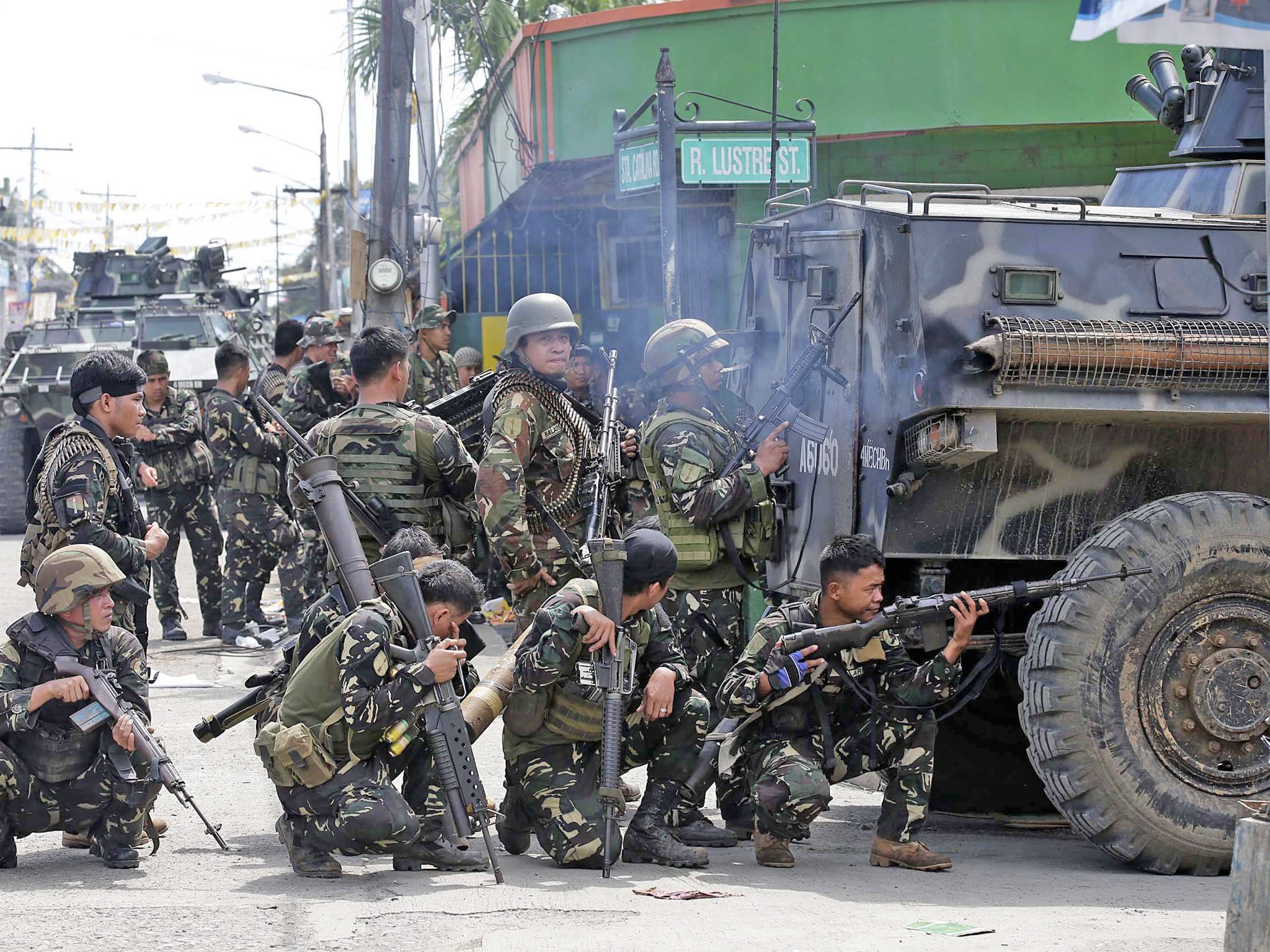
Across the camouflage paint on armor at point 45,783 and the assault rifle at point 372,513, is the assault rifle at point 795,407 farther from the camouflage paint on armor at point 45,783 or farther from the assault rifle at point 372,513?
the camouflage paint on armor at point 45,783

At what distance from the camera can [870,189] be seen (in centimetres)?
598

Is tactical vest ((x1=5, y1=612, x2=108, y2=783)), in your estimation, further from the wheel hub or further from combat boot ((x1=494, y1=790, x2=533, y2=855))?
the wheel hub

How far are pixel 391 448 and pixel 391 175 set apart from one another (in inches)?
262

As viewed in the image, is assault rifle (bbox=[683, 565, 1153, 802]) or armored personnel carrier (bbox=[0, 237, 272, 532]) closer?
assault rifle (bbox=[683, 565, 1153, 802])

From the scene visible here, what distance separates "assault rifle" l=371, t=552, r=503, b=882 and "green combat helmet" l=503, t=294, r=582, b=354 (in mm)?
1332

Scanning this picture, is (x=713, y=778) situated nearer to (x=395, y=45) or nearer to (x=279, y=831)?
(x=279, y=831)

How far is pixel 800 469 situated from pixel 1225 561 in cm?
180

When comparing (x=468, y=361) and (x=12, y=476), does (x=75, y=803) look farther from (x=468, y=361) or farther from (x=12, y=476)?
(x=12, y=476)

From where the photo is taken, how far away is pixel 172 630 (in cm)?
1107

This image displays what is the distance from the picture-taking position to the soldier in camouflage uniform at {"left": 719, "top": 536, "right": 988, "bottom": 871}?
5.32 metres

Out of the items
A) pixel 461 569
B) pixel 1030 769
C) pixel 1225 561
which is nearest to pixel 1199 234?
pixel 1225 561

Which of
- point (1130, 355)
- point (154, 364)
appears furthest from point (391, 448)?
point (154, 364)

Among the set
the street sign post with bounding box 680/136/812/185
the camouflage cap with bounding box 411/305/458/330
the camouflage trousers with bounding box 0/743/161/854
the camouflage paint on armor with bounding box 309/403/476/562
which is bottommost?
the camouflage trousers with bounding box 0/743/161/854

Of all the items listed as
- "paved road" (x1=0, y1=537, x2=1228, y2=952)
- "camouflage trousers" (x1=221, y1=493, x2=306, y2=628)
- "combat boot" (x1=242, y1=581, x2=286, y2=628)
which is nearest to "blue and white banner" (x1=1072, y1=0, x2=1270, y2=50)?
"paved road" (x1=0, y1=537, x2=1228, y2=952)
